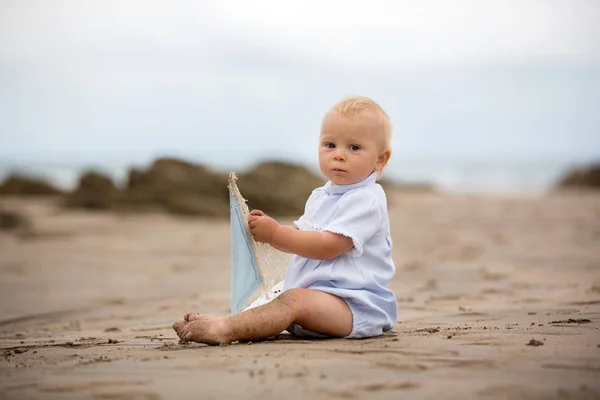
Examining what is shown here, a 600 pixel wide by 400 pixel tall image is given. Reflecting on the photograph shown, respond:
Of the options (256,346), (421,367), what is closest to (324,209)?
(256,346)

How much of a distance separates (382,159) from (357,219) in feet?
1.12

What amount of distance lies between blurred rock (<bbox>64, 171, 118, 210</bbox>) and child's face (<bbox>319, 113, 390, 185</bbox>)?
32.0ft

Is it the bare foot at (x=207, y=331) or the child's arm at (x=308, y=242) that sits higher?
the child's arm at (x=308, y=242)

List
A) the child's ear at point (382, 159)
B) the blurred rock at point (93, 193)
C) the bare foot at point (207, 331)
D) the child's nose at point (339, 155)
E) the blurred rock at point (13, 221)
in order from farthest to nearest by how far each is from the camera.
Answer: the blurred rock at point (93, 193) < the blurred rock at point (13, 221) < the child's ear at point (382, 159) < the child's nose at point (339, 155) < the bare foot at point (207, 331)

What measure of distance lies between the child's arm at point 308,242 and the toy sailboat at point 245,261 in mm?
145

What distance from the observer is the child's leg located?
3.23m

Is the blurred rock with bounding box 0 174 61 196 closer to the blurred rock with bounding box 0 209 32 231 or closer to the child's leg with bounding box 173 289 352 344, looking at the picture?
the blurred rock with bounding box 0 209 32 231

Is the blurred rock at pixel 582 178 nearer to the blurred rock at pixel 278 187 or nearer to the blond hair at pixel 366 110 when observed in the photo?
the blurred rock at pixel 278 187

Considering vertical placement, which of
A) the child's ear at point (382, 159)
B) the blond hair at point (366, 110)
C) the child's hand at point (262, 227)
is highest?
the blond hair at point (366, 110)

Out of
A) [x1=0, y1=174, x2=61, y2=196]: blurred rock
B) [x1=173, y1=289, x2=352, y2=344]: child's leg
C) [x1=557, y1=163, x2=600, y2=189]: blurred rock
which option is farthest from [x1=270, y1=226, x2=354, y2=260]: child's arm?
[x1=557, y1=163, x2=600, y2=189]: blurred rock

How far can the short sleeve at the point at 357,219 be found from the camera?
3.34 metres

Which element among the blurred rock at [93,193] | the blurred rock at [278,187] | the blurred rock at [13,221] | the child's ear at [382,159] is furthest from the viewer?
the blurred rock at [93,193]

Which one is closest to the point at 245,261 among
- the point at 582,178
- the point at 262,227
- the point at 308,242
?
the point at 262,227

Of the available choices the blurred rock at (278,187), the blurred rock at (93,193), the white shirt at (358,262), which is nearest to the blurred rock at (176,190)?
the blurred rock at (93,193)
